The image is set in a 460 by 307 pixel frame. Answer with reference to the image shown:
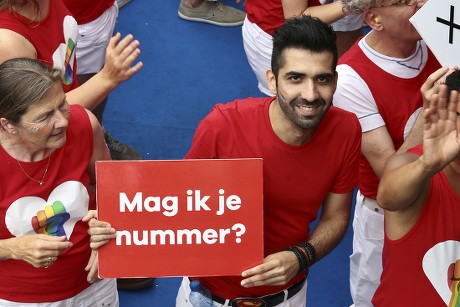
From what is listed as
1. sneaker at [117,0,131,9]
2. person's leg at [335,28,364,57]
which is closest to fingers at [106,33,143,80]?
person's leg at [335,28,364,57]

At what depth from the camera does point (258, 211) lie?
8.57ft

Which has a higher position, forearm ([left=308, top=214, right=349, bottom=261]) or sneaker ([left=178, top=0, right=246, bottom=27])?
forearm ([left=308, top=214, right=349, bottom=261])

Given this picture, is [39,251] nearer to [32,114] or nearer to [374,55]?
[32,114]

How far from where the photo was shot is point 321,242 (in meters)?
2.87

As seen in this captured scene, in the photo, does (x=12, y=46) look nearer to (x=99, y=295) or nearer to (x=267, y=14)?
(x=99, y=295)

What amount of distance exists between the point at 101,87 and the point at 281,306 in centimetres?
105

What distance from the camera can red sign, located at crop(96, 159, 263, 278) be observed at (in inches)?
101

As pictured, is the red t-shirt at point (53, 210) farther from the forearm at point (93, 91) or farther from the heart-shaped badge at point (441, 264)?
the heart-shaped badge at point (441, 264)

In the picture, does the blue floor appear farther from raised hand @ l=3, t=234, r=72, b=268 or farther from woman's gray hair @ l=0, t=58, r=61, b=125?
woman's gray hair @ l=0, t=58, r=61, b=125

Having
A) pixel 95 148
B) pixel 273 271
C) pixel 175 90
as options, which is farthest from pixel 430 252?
pixel 175 90

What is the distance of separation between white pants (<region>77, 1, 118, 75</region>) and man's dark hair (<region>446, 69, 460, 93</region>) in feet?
8.02

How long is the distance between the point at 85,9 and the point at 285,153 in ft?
6.87

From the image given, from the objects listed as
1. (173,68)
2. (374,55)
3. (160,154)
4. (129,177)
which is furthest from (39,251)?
(173,68)

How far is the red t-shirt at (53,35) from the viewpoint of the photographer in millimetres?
3076
